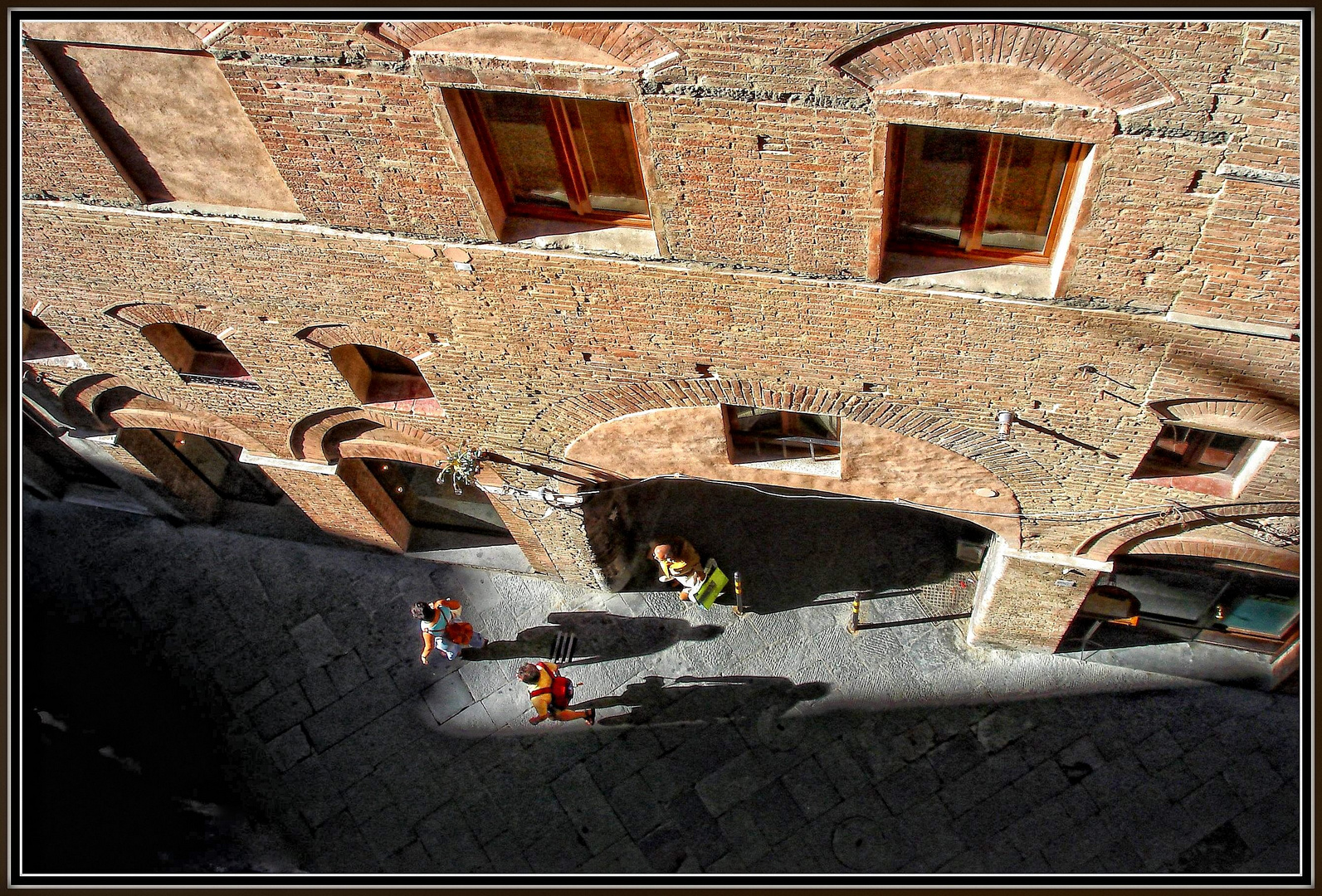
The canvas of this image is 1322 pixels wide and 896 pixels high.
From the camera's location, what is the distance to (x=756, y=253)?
7.14 metres

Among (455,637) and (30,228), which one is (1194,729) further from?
(30,228)

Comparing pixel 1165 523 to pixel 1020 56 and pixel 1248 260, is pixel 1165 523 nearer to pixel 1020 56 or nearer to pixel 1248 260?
pixel 1248 260

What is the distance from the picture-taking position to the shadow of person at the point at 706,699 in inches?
476

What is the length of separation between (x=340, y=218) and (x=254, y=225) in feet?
2.65

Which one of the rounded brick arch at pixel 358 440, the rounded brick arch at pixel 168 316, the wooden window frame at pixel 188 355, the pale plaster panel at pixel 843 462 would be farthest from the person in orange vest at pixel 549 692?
the rounded brick arch at pixel 168 316

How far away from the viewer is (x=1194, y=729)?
11.4 metres

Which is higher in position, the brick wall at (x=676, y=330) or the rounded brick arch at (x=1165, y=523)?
the brick wall at (x=676, y=330)

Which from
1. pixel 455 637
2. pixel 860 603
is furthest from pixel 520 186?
pixel 860 603

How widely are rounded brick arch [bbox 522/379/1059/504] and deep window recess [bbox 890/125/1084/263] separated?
1698 millimetres

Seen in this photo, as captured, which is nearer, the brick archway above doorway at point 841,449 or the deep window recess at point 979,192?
the deep window recess at point 979,192

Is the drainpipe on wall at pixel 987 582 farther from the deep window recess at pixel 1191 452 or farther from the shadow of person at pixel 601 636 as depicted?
the shadow of person at pixel 601 636

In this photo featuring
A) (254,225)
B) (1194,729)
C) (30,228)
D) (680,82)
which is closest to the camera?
(680,82)

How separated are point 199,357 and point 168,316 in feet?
4.57

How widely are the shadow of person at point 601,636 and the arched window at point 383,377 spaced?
4.15 m
